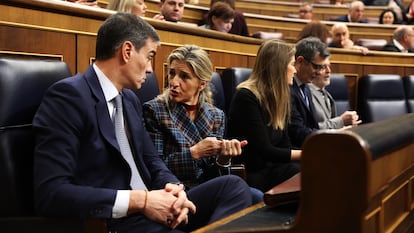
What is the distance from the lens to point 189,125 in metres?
1.01

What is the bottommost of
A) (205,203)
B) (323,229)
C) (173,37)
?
(205,203)

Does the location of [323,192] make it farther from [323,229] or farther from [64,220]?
[64,220]

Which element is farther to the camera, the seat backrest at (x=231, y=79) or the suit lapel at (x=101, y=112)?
the seat backrest at (x=231, y=79)

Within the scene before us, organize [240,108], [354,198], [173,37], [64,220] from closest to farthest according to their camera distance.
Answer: [354,198] < [64,220] < [240,108] < [173,37]

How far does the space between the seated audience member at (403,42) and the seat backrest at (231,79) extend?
119 cm

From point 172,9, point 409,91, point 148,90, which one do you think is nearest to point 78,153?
point 148,90

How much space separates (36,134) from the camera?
679 mm

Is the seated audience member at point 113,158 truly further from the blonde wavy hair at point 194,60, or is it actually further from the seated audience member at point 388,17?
the seated audience member at point 388,17

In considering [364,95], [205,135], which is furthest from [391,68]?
[205,135]

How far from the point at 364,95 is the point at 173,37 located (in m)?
0.86

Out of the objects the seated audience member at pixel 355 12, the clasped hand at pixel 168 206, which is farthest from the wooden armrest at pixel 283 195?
the seated audience member at pixel 355 12

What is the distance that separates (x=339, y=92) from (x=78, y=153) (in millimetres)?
1309

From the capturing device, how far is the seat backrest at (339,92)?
1.85 meters

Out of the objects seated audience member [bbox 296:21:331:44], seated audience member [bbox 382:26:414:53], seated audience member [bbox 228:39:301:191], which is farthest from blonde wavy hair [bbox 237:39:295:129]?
seated audience member [bbox 382:26:414:53]
